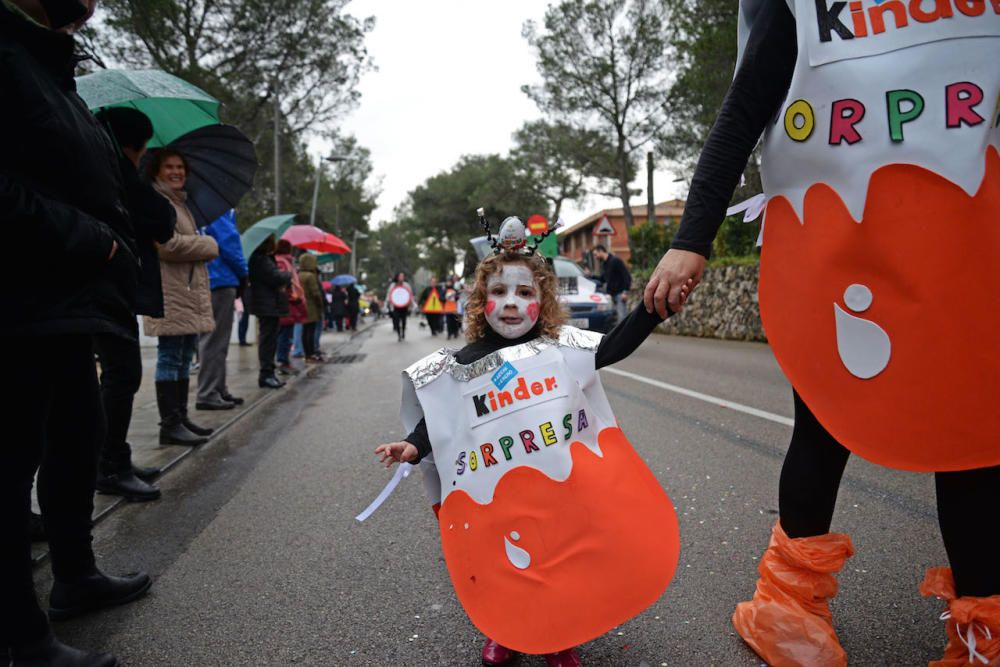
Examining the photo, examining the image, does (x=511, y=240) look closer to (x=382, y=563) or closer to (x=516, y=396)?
(x=516, y=396)

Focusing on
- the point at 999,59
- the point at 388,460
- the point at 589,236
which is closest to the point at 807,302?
the point at 999,59

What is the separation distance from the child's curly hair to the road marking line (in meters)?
2.79

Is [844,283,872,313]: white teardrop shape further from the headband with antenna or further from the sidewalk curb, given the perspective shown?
the sidewalk curb

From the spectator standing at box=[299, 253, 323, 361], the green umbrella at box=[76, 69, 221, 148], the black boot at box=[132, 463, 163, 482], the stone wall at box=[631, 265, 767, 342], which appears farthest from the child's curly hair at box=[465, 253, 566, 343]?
the stone wall at box=[631, 265, 767, 342]

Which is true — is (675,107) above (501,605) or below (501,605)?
above

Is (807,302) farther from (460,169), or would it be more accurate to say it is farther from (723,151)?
(460,169)

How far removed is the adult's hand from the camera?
1.63 metres

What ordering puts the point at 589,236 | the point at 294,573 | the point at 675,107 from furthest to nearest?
the point at 589,236 < the point at 675,107 < the point at 294,573

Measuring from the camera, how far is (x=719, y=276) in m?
14.7

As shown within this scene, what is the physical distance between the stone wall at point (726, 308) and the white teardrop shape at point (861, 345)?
37.2 feet

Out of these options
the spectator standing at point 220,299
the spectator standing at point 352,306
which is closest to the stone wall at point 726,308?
the spectator standing at point 220,299

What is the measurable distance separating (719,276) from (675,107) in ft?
47.3

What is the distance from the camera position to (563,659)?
1.80 meters

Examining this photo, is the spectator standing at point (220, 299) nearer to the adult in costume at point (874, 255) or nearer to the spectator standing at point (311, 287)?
the spectator standing at point (311, 287)
